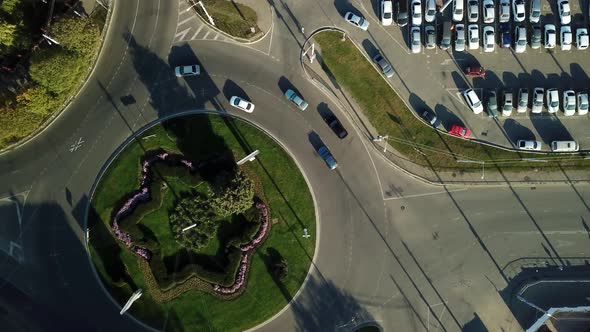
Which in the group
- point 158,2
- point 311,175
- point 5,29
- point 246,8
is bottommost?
point 311,175

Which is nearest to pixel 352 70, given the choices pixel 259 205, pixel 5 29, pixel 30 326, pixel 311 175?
pixel 311 175

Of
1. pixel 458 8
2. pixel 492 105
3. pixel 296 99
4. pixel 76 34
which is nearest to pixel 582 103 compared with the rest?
pixel 492 105

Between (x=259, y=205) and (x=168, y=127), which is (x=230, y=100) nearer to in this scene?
(x=168, y=127)

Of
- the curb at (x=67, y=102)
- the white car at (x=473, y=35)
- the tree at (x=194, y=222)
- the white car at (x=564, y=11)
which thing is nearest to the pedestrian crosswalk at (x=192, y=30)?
the curb at (x=67, y=102)

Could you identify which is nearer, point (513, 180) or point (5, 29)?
point (5, 29)

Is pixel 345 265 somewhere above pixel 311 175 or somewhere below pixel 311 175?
below

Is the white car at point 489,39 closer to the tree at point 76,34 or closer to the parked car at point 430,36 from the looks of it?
the parked car at point 430,36

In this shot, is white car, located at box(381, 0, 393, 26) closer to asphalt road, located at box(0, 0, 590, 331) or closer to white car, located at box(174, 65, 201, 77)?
asphalt road, located at box(0, 0, 590, 331)

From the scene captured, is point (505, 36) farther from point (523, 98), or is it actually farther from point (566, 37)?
point (523, 98)
